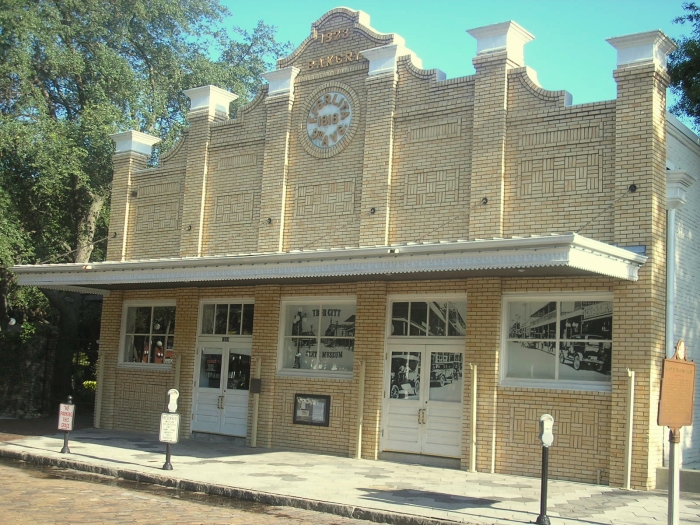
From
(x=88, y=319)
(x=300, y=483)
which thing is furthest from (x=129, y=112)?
(x=300, y=483)

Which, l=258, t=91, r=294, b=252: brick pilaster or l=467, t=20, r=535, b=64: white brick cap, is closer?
l=467, t=20, r=535, b=64: white brick cap

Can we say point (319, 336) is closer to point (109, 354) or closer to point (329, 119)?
point (329, 119)

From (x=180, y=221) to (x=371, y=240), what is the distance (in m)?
5.65

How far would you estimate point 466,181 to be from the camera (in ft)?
47.2

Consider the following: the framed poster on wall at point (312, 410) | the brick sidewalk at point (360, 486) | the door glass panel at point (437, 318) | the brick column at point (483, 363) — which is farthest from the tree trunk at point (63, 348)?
the brick column at point (483, 363)

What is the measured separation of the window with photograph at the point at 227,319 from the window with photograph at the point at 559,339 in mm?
6112

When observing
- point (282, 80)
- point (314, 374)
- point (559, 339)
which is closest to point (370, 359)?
point (314, 374)

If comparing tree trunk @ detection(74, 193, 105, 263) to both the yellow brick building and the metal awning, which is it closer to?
the yellow brick building

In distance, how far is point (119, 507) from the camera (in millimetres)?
10086

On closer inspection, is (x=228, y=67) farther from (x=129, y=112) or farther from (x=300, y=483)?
(x=300, y=483)

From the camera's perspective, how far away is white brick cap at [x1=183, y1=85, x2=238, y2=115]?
18531 millimetres

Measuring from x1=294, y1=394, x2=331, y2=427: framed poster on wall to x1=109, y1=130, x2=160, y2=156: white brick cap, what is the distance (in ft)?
26.2

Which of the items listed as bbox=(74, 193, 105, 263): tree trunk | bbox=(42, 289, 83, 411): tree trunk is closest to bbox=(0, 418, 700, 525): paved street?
bbox=(42, 289, 83, 411): tree trunk

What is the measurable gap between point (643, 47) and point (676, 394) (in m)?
6.50
